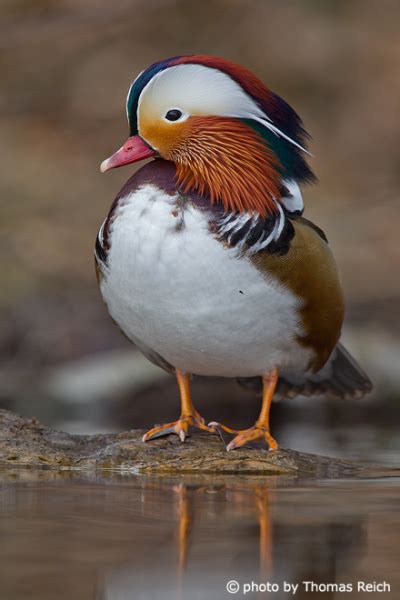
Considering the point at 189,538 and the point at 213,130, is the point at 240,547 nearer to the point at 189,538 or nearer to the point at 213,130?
the point at 189,538

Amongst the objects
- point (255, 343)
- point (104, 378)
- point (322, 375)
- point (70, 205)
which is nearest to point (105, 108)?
point (70, 205)

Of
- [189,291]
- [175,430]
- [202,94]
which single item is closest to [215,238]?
[189,291]

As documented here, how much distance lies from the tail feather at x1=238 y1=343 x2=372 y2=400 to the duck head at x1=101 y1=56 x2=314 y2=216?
789 mm

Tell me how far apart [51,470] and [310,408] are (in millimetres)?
2425

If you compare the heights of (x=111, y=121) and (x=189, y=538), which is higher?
(x=111, y=121)

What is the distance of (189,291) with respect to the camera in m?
3.18

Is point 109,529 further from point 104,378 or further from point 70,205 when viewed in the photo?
point 70,205

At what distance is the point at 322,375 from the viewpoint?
4.03m

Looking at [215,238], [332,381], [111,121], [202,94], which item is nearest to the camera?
[215,238]

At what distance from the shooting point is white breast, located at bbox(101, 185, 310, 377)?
10.3 ft

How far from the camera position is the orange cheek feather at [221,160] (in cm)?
329

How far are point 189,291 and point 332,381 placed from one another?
1.05 meters

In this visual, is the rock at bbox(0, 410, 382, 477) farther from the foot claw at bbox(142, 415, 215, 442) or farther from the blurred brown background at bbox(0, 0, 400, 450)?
the blurred brown background at bbox(0, 0, 400, 450)

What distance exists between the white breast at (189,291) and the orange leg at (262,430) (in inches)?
4.8
